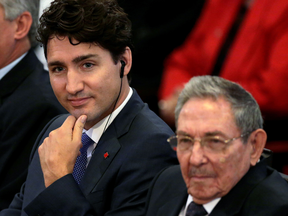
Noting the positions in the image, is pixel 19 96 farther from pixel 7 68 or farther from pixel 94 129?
pixel 94 129

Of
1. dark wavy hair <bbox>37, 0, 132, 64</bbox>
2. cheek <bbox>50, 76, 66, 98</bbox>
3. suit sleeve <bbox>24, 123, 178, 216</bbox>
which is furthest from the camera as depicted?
cheek <bbox>50, 76, 66, 98</bbox>

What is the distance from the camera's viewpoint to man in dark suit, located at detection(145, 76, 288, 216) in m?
1.66

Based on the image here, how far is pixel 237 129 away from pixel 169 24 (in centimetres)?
178

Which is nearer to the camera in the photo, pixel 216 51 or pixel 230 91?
pixel 230 91

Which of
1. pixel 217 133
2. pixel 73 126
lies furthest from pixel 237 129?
pixel 73 126

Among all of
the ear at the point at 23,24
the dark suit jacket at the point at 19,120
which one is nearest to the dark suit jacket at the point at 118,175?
the dark suit jacket at the point at 19,120

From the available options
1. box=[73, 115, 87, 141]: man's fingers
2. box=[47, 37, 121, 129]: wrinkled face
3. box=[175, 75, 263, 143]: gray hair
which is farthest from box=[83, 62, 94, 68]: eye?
box=[175, 75, 263, 143]: gray hair

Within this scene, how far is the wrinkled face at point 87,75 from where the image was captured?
2174 millimetres

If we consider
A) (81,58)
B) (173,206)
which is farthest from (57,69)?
(173,206)

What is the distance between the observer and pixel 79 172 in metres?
2.24

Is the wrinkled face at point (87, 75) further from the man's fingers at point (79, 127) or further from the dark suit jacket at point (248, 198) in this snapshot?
the dark suit jacket at point (248, 198)

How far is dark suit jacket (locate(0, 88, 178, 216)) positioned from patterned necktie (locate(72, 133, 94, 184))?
0.08 metres

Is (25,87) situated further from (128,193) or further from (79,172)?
(128,193)

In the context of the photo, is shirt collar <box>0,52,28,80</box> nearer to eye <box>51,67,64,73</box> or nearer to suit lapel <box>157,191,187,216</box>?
eye <box>51,67,64,73</box>
